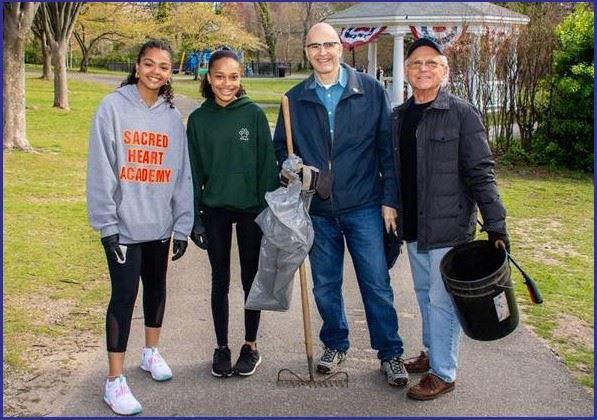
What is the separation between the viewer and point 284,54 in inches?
2596

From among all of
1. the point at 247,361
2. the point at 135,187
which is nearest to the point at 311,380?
the point at 247,361

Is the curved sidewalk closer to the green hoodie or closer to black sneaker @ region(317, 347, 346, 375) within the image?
black sneaker @ region(317, 347, 346, 375)

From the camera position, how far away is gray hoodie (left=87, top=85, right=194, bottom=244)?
12.9 feet

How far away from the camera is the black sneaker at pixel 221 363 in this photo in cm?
443

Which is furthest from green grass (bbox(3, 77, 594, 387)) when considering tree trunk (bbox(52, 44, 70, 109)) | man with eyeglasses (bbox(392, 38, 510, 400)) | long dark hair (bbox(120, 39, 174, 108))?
tree trunk (bbox(52, 44, 70, 109))

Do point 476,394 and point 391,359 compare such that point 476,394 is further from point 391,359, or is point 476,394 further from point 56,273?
point 56,273

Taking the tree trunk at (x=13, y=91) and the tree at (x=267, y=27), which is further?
the tree at (x=267, y=27)

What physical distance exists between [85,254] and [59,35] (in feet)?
58.8

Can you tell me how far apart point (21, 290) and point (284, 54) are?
61.4m

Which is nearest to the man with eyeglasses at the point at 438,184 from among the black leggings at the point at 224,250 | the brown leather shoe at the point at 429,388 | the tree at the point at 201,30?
the brown leather shoe at the point at 429,388

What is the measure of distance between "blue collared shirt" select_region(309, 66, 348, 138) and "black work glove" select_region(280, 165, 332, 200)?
312mm

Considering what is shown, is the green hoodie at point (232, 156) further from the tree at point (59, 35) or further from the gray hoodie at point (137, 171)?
the tree at point (59, 35)

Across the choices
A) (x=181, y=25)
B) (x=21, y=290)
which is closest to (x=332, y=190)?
(x=21, y=290)

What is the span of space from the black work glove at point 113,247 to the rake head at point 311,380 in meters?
1.16
